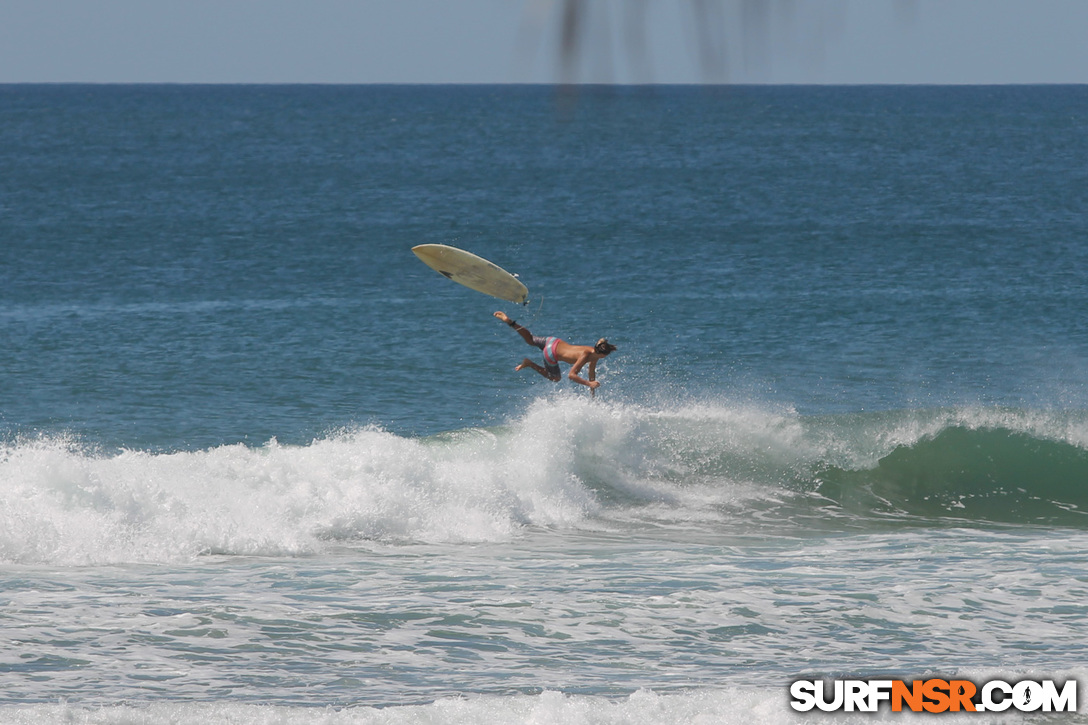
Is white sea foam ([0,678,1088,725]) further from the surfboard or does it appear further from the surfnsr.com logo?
the surfboard

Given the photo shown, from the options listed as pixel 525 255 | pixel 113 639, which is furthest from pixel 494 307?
pixel 113 639

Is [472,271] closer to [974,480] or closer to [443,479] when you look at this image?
[443,479]

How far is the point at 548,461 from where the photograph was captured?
15.6 m

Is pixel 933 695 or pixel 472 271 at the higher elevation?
pixel 472 271

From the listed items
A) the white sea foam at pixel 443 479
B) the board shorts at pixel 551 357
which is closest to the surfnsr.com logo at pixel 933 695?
the white sea foam at pixel 443 479

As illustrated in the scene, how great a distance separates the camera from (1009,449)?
17391 millimetres

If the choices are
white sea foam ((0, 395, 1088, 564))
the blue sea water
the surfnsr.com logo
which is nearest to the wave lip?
the blue sea water

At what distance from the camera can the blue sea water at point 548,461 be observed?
26.9ft

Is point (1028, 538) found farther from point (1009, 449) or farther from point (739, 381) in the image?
point (739, 381)

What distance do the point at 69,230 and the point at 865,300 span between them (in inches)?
1200

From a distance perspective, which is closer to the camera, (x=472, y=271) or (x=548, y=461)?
(x=472, y=271)

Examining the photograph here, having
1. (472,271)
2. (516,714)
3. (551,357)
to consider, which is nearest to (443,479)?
(551,357)

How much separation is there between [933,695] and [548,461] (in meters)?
8.37

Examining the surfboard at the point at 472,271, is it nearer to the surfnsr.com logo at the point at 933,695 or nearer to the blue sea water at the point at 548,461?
the blue sea water at the point at 548,461
